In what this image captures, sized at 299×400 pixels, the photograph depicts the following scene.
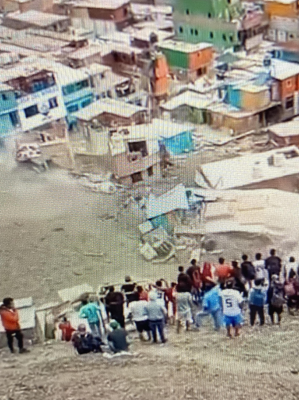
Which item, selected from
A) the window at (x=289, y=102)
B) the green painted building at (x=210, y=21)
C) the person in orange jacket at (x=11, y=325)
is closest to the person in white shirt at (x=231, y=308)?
the person in orange jacket at (x=11, y=325)

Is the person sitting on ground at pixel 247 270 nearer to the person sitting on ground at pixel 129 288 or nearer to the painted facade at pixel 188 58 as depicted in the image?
the person sitting on ground at pixel 129 288

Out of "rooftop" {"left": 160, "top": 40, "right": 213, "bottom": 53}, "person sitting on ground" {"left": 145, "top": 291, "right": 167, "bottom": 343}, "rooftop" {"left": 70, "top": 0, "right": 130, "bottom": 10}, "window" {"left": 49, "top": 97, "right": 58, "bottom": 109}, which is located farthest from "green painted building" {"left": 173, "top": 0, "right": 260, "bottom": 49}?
"person sitting on ground" {"left": 145, "top": 291, "right": 167, "bottom": 343}

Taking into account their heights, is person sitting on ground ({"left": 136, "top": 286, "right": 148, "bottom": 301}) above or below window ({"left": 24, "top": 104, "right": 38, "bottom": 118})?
below

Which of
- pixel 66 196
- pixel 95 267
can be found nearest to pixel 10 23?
pixel 66 196

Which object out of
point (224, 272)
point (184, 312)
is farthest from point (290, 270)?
point (184, 312)

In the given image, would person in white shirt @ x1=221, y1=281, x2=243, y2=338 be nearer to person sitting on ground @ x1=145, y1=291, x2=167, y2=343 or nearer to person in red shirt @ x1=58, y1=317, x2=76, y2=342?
person sitting on ground @ x1=145, y1=291, x2=167, y2=343

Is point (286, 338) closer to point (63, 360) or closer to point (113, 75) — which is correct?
point (63, 360)

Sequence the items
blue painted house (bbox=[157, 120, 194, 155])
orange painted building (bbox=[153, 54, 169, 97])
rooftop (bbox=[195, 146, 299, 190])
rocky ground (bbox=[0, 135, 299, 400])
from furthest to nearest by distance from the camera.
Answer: orange painted building (bbox=[153, 54, 169, 97])
blue painted house (bbox=[157, 120, 194, 155])
rooftop (bbox=[195, 146, 299, 190])
rocky ground (bbox=[0, 135, 299, 400])

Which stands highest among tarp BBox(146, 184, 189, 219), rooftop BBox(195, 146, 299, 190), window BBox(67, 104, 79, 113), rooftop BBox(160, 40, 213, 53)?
rooftop BBox(160, 40, 213, 53)
